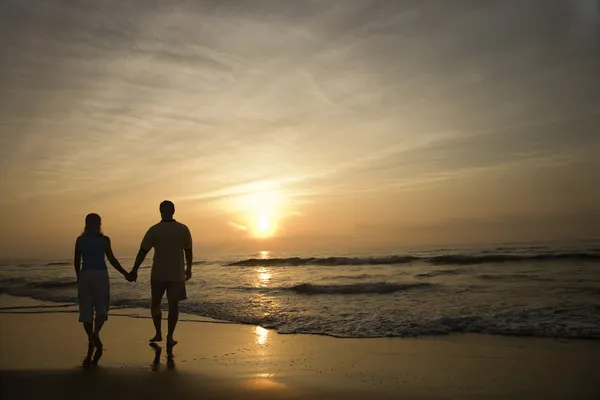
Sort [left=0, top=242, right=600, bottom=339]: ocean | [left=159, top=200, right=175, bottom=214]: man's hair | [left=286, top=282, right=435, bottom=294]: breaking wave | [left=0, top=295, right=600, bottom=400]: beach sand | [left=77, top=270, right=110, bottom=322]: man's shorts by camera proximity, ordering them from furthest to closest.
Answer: [left=286, top=282, right=435, bottom=294]: breaking wave < [left=0, top=242, right=600, bottom=339]: ocean < [left=159, top=200, right=175, bottom=214]: man's hair < [left=77, top=270, right=110, bottom=322]: man's shorts < [left=0, top=295, right=600, bottom=400]: beach sand

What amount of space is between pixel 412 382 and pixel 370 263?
26.4 meters

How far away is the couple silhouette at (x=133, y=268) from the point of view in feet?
19.4

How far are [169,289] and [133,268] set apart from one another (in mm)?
584

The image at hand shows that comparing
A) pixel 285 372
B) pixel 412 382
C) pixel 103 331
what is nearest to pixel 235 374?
pixel 285 372

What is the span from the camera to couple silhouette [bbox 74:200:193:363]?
591 centimetres

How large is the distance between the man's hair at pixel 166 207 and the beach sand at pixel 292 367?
2.03m

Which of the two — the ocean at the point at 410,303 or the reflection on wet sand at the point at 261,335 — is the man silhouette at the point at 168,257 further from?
the ocean at the point at 410,303

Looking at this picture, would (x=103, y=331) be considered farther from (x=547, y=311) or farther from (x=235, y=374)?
(x=547, y=311)

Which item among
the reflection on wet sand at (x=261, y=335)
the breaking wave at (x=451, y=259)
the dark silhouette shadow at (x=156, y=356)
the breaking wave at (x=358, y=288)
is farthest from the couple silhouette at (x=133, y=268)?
the breaking wave at (x=451, y=259)

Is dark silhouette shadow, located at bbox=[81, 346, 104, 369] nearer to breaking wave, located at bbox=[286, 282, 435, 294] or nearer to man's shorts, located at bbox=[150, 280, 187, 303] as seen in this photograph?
man's shorts, located at bbox=[150, 280, 187, 303]

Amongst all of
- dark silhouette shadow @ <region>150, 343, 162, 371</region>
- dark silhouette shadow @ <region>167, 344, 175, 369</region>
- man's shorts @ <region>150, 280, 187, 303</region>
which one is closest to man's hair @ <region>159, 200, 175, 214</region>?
man's shorts @ <region>150, 280, 187, 303</region>

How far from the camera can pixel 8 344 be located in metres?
7.30

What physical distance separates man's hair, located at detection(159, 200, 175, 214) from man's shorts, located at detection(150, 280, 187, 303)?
100 cm

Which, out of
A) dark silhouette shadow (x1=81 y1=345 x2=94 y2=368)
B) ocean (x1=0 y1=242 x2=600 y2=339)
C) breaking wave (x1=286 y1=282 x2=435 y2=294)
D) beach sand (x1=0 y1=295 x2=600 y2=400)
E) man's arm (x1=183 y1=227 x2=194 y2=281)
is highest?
man's arm (x1=183 y1=227 x2=194 y2=281)
